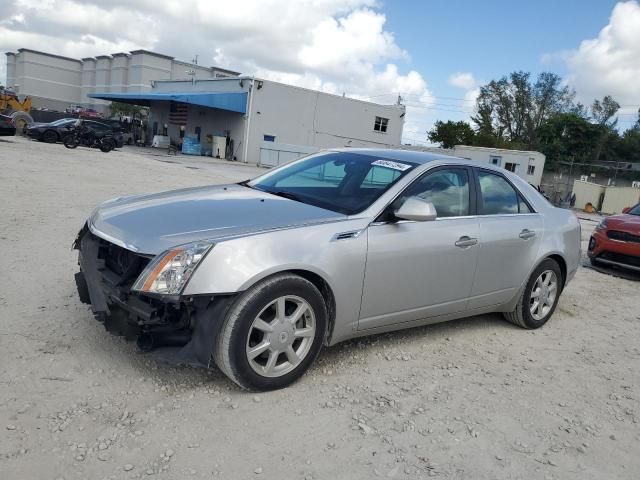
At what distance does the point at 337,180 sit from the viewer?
4.36m

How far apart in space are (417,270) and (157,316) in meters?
1.87

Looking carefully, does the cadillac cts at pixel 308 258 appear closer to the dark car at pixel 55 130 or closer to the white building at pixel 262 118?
the dark car at pixel 55 130

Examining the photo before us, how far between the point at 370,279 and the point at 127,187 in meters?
10.7

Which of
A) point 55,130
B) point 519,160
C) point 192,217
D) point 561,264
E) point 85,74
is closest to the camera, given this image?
point 192,217

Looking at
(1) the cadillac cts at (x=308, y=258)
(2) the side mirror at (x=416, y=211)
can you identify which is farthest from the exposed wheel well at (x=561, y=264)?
(2) the side mirror at (x=416, y=211)

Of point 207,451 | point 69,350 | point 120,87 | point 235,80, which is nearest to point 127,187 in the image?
point 69,350

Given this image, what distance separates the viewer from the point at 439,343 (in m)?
4.60

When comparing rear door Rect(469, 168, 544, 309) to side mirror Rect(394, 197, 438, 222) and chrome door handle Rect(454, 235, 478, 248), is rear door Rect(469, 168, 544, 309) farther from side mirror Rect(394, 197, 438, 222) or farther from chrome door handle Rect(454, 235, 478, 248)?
side mirror Rect(394, 197, 438, 222)

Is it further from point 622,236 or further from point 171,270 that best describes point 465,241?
point 622,236

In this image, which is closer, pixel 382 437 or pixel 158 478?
pixel 158 478

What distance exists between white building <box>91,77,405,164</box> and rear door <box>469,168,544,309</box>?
30.4 metres

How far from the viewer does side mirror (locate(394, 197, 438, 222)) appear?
3779 mm

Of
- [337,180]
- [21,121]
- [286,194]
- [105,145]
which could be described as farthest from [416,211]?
[21,121]

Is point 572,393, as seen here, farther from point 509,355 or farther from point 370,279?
point 370,279
